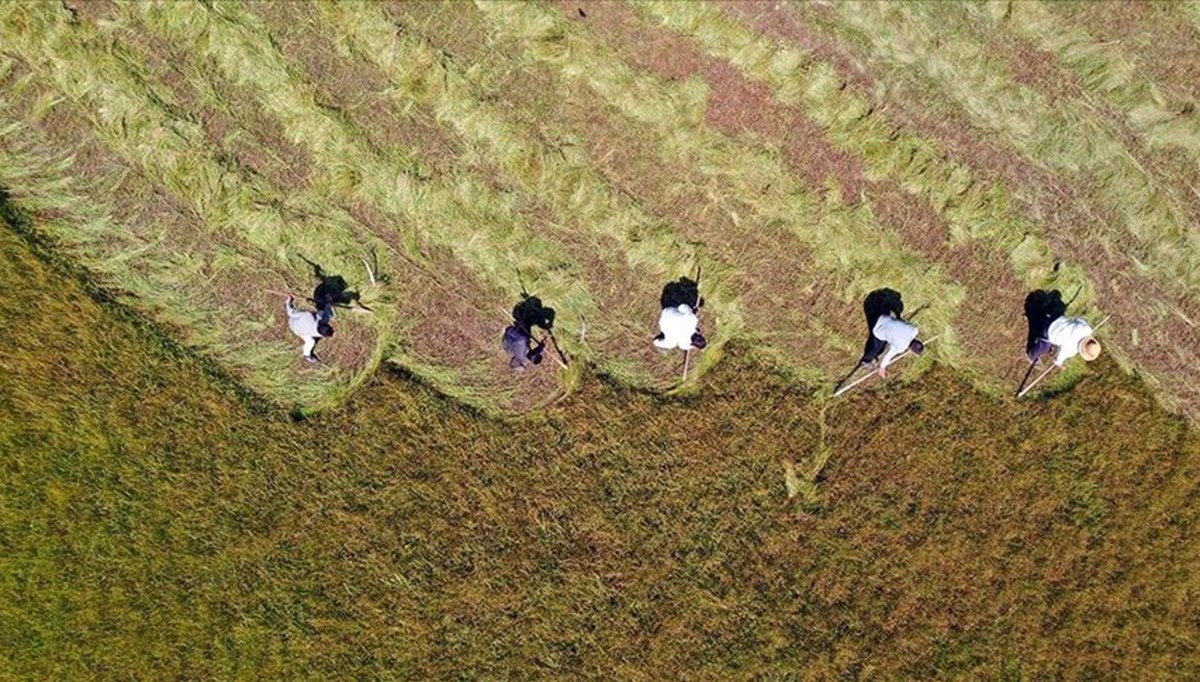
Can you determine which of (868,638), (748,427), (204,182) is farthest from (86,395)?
(868,638)

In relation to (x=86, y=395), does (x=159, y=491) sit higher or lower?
lower

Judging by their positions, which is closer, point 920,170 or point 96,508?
point 96,508

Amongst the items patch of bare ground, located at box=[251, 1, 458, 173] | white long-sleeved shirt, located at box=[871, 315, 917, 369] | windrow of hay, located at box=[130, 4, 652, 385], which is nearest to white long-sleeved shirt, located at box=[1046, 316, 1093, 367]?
white long-sleeved shirt, located at box=[871, 315, 917, 369]

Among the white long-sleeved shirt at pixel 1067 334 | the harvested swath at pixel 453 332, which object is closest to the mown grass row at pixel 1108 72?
the white long-sleeved shirt at pixel 1067 334

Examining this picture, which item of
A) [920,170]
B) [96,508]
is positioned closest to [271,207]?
[96,508]

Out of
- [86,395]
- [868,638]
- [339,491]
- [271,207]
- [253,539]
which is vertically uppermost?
[271,207]

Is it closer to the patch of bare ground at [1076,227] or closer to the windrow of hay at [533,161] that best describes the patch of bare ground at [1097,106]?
the patch of bare ground at [1076,227]

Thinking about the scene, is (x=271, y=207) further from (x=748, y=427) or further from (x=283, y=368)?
(x=748, y=427)
